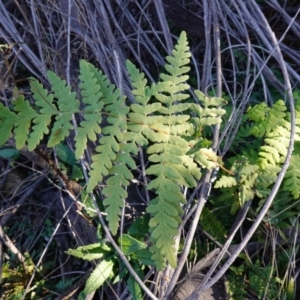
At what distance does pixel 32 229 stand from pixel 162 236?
124cm

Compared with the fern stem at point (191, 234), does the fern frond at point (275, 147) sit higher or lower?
higher

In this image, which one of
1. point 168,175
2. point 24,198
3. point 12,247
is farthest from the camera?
point 24,198

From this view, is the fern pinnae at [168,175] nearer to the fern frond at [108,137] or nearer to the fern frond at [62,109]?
the fern frond at [108,137]

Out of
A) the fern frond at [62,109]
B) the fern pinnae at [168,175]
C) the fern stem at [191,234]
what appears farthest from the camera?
the fern stem at [191,234]

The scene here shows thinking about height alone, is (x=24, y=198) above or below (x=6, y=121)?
below

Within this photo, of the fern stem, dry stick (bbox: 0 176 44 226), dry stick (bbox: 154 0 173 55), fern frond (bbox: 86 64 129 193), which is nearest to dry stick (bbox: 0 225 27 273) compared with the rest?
dry stick (bbox: 0 176 44 226)

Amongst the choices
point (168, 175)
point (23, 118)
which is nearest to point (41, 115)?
point (23, 118)

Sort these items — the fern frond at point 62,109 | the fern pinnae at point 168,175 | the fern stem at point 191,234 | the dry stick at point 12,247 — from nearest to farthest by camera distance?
the fern pinnae at point 168,175 < the fern frond at point 62,109 < the fern stem at point 191,234 < the dry stick at point 12,247

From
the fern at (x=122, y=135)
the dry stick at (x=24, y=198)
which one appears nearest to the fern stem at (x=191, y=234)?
the fern at (x=122, y=135)

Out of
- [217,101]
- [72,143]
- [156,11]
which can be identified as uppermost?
[156,11]

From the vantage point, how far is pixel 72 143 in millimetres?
2326

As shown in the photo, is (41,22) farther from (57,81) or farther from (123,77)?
(57,81)

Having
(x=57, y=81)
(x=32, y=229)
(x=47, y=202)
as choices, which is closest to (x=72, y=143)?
(x=47, y=202)

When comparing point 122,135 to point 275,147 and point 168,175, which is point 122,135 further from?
point 275,147
